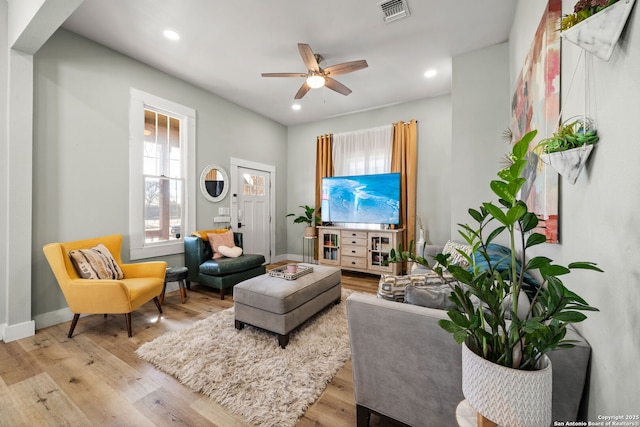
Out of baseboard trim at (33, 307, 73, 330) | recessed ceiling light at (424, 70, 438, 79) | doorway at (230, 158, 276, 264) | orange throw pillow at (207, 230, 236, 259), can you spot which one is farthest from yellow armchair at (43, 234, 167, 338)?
recessed ceiling light at (424, 70, 438, 79)

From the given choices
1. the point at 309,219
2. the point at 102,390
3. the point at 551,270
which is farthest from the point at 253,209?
the point at 551,270

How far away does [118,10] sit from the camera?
2.37m

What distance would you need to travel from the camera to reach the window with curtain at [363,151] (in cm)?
455

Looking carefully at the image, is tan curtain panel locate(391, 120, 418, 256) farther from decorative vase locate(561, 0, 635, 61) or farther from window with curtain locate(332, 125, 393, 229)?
decorative vase locate(561, 0, 635, 61)

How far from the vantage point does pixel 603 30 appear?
73 cm

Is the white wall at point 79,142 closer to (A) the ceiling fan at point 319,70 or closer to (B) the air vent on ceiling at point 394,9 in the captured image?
(A) the ceiling fan at point 319,70

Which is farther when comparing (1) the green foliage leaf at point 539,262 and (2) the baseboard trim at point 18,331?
(2) the baseboard trim at point 18,331

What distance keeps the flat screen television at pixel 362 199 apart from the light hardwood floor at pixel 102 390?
2.84 meters

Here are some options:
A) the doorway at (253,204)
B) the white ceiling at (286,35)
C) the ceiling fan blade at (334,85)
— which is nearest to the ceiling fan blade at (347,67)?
the ceiling fan blade at (334,85)

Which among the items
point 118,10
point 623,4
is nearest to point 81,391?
point 623,4

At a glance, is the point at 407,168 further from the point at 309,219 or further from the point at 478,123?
the point at 309,219

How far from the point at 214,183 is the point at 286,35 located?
7.95ft

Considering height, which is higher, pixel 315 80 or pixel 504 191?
pixel 315 80

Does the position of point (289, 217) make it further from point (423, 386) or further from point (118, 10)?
point (423, 386)
